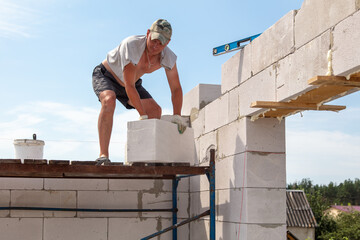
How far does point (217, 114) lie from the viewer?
4871 millimetres

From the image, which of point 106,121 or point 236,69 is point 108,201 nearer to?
point 106,121

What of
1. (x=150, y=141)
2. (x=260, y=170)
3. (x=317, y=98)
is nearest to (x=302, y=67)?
(x=317, y=98)

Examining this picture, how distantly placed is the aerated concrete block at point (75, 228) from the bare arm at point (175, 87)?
165cm

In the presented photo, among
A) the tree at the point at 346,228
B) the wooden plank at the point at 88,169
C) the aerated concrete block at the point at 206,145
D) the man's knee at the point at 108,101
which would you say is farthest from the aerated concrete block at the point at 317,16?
the tree at the point at 346,228

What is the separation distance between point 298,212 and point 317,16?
65.8 ft

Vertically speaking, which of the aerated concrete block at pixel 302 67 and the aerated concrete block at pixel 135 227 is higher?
the aerated concrete block at pixel 302 67

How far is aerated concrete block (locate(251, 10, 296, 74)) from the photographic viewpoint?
139 inches

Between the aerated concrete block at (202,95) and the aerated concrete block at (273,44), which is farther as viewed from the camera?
the aerated concrete block at (202,95)

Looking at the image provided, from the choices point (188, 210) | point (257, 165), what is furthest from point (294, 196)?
point (257, 165)

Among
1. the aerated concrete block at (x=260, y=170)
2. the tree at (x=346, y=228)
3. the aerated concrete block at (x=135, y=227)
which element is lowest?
the tree at (x=346, y=228)

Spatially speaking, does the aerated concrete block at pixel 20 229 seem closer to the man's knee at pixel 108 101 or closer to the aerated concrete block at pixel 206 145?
the man's knee at pixel 108 101

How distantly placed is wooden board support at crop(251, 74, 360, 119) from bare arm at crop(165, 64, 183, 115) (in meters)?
1.03

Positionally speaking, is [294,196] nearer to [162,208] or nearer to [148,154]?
[162,208]

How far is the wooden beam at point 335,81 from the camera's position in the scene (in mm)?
2799
